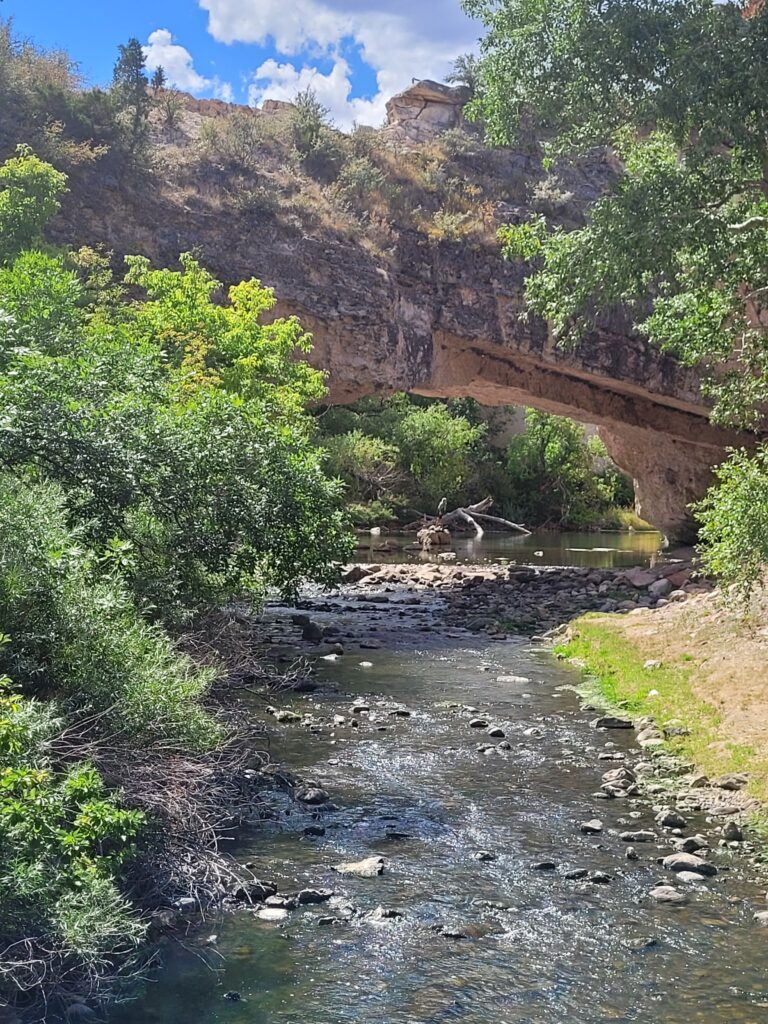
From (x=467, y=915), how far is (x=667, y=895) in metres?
1.50

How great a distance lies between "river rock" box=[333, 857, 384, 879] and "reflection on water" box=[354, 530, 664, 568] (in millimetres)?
24576

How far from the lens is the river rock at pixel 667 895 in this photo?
294 inches

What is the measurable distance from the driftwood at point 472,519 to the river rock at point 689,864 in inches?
1426

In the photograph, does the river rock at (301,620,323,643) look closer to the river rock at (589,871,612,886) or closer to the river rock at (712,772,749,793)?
the river rock at (712,772,749,793)

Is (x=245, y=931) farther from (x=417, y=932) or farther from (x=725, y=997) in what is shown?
(x=725, y=997)

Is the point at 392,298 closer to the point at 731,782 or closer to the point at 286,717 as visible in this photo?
the point at 286,717

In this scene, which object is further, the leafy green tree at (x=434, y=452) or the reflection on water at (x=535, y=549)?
the leafy green tree at (x=434, y=452)

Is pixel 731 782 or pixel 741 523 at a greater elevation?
pixel 741 523

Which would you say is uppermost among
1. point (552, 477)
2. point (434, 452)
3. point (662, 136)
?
point (662, 136)

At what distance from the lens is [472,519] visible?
4694 centimetres

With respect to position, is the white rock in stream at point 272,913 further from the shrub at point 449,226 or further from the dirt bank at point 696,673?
the shrub at point 449,226

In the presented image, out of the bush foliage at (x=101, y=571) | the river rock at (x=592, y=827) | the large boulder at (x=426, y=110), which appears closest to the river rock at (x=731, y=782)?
the river rock at (x=592, y=827)

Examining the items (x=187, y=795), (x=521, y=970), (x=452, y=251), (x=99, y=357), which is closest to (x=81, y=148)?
(x=452, y=251)

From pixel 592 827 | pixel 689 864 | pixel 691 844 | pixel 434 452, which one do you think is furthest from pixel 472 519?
pixel 689 864
